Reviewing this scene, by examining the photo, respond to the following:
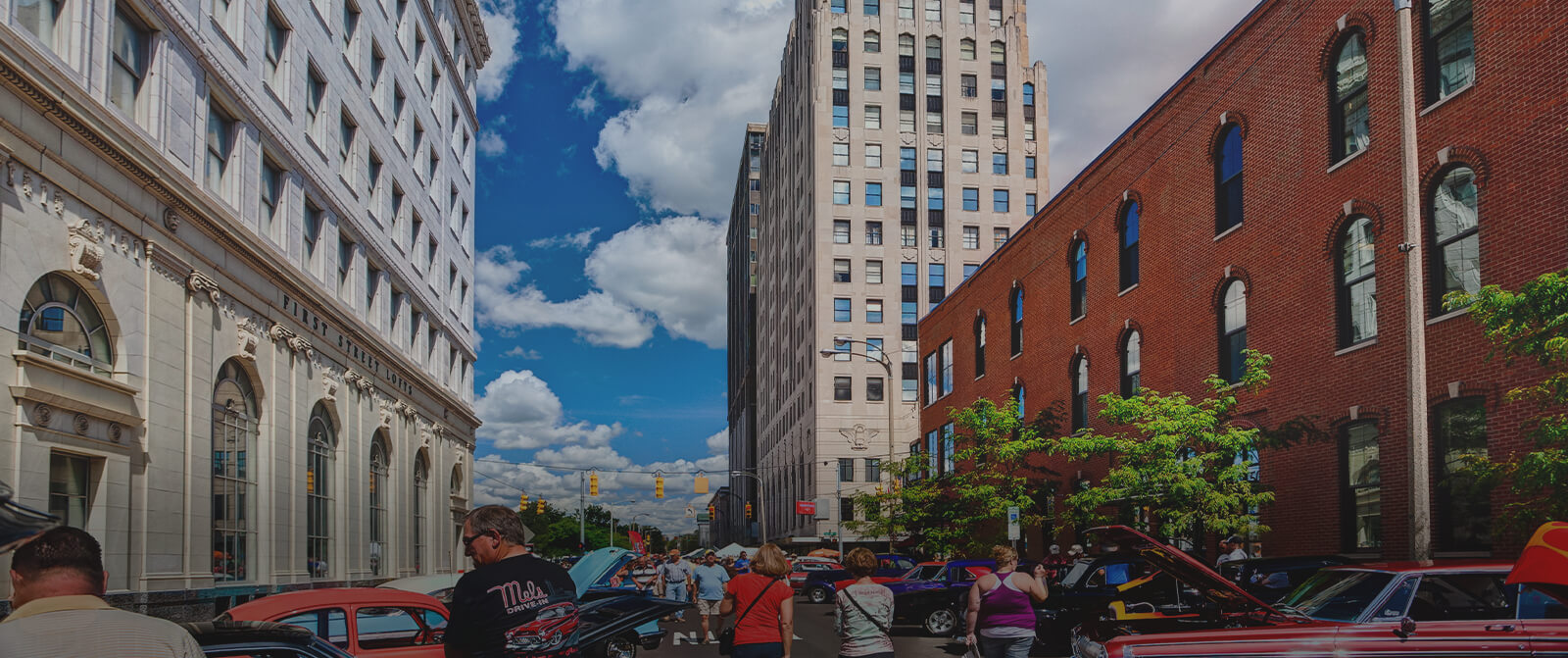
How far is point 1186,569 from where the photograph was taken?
10.1 m

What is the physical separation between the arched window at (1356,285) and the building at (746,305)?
97188 mm

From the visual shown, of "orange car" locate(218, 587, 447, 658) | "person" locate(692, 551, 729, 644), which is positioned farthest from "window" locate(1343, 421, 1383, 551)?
"orange car" locate(218, 587, 447, 658)

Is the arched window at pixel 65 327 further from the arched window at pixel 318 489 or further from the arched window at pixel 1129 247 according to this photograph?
the arched window at pixel 1129 247

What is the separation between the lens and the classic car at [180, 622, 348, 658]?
602 cm

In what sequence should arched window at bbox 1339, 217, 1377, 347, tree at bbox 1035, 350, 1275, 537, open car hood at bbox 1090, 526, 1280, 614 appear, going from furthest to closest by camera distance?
tree at bbox 1035, 350, 1275, 537 → arched window at bbox 1339, 217, 1377, 347 → open car hood at bbox 1090, 526, 1280, 614

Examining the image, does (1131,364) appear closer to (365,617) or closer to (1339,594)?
(1339,594)

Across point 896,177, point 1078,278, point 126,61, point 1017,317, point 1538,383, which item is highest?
point 896,177

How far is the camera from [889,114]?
77.2 metres

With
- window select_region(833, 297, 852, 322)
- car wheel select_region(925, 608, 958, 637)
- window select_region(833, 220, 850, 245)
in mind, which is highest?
window select_region(833, 220, 850, 245)

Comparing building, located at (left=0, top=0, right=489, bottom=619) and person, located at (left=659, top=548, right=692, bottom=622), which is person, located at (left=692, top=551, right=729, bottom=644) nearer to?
person, located at (left=659, top=548, right=692, bottom=622)

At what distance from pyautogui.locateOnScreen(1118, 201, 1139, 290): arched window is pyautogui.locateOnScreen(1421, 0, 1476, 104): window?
11332 millimetres

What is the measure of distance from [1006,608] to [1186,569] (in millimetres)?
1525

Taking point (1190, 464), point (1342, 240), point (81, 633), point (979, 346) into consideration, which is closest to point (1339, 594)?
point (81, 633)

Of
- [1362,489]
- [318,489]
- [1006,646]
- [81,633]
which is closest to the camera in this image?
[81,633]
